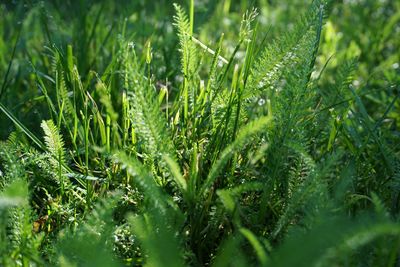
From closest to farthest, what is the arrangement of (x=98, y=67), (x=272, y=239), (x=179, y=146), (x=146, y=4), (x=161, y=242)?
(x=161, y=242) < (x=272, y=239) < (x=179, y=146) < (x=98, y=67) < (x=146, y=4)

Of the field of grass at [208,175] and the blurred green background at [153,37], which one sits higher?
the blurred green background at [153,37]

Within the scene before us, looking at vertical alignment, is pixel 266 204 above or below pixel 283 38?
below

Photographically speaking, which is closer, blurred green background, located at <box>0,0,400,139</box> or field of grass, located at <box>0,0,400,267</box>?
field of grass, located at <box>0,0,400,267</box>

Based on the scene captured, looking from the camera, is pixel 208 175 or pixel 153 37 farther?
pixel 153 37

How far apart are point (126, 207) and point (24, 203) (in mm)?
300

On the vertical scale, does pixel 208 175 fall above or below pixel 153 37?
below

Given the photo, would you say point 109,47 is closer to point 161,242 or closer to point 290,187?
point 290,187

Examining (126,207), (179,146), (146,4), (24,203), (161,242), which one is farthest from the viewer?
(146,4)

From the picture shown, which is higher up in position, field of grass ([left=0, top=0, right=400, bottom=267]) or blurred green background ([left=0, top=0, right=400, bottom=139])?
blurred green background ([left=0, top=0, right=400, bottom=139])

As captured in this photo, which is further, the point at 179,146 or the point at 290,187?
the point at 179,146

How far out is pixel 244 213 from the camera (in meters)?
1.29

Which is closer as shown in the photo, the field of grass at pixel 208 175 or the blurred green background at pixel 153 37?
the field of grass at pixel 208 175

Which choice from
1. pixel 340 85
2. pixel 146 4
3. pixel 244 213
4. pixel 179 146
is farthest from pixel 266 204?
pixel 146 4

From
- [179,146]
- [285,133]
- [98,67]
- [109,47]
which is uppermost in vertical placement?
[109,47]
